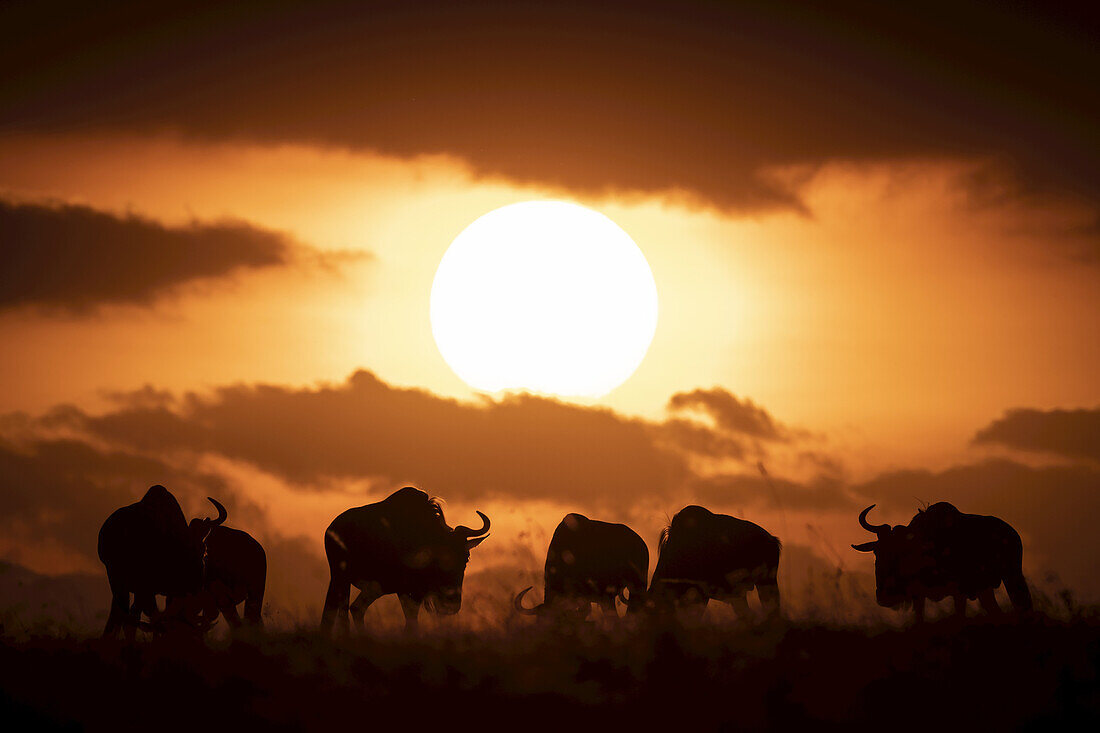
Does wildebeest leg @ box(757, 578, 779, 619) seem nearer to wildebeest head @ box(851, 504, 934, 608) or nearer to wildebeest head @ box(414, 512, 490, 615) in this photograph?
wildebeest head @ box(851, 504, 934, 608)

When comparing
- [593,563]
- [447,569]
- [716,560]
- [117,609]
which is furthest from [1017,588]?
[117,609]

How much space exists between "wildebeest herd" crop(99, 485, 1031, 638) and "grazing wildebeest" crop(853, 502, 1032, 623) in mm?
19

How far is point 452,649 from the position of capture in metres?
10.0

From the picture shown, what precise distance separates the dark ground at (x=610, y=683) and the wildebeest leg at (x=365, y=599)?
17.9 ft

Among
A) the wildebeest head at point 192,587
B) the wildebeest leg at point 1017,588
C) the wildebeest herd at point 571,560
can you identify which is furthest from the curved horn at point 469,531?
the wildebeest leg at point 1017,588

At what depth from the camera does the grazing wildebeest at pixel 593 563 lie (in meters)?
17.2

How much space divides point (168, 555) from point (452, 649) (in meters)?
7.34

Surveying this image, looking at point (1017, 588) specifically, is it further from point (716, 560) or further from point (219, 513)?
point (219, 513)

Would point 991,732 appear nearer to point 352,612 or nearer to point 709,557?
point 709,557

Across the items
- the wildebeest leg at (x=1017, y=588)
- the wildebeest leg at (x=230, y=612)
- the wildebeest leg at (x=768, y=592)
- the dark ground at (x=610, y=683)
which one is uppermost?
the wildebeest leg at (x=1017, y=588)

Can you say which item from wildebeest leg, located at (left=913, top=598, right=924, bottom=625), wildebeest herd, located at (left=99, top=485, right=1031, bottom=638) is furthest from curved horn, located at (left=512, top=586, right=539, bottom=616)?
wildebeest leg, located at (left=913, top=598, right=924, bottom=625)

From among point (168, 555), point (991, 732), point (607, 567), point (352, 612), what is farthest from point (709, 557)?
point (991, 732)

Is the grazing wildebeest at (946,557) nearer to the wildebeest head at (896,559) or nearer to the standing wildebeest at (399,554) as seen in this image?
the wildebeest head at (896,559)

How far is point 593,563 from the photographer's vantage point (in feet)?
57.4
